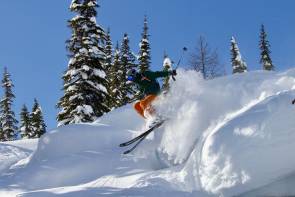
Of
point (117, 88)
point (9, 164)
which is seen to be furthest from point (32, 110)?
point (9, 164)

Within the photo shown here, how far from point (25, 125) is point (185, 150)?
3724 centimetres

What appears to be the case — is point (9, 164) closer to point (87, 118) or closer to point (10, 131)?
point (87, 118)

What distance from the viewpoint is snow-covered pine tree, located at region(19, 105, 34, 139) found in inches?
1818

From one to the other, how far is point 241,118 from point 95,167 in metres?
5.22

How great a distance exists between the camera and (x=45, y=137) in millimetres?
15445

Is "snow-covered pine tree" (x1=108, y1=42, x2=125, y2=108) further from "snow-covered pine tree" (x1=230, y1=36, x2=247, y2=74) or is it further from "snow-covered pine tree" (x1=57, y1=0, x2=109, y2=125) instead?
"snow-covered pine tree" (x1=230, y1=36, x2=247, y2=74)

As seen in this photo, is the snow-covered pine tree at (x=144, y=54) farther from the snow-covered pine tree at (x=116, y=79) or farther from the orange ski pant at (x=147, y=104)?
the orange ski pant at (x=147, y=104)

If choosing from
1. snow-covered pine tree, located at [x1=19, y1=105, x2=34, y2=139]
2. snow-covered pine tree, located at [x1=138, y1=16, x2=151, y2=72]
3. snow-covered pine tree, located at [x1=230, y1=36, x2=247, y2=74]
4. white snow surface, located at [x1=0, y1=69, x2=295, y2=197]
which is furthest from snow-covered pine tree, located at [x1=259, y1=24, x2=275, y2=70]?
white snow surface, located at [x1=0, y1=69, x2=295, y2=197]

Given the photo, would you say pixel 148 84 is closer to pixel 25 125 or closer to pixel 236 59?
pixel 25 125

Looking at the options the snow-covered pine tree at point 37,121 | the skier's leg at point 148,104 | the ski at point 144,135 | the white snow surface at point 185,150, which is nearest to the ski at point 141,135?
the ski at point 144,135

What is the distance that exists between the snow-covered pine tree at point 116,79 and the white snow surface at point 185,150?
2173 centimetres

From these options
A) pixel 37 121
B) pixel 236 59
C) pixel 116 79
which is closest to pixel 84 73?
pixel 116 79

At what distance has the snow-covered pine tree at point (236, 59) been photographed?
2014 inches

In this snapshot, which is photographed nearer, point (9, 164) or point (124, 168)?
point (124, 168)
